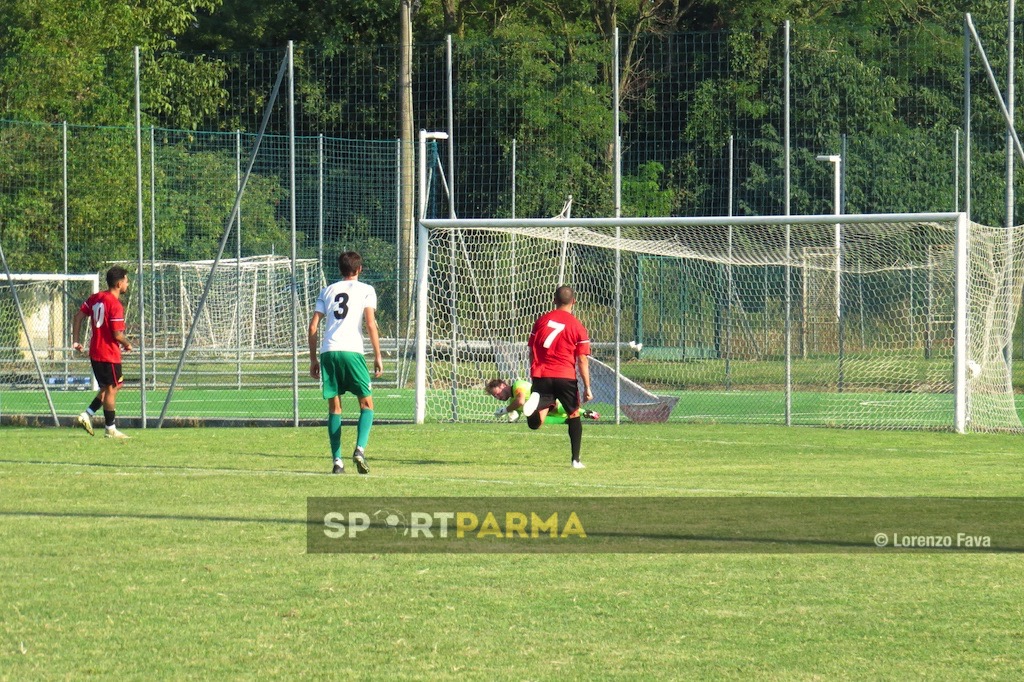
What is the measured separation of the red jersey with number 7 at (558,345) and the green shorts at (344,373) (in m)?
1.79

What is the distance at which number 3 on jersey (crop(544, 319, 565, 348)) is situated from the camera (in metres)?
13.6

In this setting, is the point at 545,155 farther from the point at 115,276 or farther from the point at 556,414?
the point at 556,414

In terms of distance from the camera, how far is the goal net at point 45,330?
27.5m

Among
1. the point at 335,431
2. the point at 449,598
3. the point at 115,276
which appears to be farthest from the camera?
the point at 115,276

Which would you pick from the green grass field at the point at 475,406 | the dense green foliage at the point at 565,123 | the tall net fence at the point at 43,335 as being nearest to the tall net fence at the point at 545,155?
the dense green foliage at the point at 565,123

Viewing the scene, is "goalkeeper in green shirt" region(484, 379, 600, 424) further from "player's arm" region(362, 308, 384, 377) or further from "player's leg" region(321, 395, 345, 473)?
"player's leg" region(321, 395, 345, 473)

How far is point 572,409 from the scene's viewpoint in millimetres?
13461

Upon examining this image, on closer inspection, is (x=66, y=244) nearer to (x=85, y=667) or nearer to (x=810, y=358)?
(x=810, y=358)

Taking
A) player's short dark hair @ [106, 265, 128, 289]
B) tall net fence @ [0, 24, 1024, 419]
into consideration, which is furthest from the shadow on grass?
tall net fence @ [0, 24, 1024, 419]

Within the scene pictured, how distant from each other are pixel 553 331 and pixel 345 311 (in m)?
2.07

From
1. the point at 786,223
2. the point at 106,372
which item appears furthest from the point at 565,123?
the point at 106,372

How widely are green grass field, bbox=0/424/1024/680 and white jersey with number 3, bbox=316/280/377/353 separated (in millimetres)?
1142

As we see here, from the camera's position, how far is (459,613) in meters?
6.70

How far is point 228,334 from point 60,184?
4.40 meters
